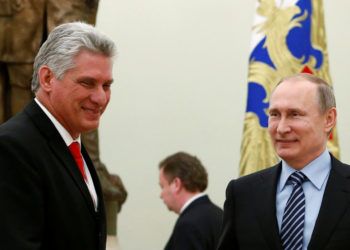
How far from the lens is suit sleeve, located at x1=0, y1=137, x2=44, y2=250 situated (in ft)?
8.98

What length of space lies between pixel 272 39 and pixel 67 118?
3902mm

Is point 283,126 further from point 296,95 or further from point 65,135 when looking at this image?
point 65,135

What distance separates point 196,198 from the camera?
5793 millimetres

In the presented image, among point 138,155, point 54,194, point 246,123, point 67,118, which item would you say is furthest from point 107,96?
point 138,155

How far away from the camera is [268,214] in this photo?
336 centimetres

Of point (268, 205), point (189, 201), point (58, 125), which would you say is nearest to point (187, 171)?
point (189, 201)

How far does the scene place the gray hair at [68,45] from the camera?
2.91 metres

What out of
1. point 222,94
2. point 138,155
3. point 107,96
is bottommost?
point 138,155

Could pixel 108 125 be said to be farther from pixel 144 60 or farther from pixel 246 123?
pixel 246 123

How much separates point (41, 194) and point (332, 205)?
42.4 inches

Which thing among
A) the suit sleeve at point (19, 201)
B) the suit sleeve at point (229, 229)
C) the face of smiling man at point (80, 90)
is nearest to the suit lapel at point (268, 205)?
the suit sleeve at point (229, 229)

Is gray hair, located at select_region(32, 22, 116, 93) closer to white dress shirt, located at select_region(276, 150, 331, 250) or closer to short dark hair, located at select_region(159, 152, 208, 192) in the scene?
white dress shirt, located at select_region(276, 150, 331, 250)

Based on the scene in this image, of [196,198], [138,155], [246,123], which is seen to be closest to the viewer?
[196,198]

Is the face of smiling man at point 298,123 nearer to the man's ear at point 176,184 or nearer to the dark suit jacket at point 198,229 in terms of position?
the dark suit jacket at point 198,229
